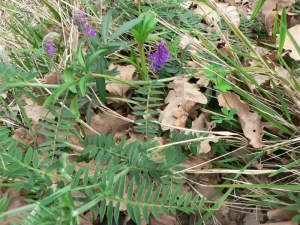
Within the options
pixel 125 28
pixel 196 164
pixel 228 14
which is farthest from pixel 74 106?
pixel 228 14

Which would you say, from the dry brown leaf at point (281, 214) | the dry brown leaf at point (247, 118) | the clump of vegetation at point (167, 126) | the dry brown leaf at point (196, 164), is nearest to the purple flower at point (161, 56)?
the clump of vegetation at point (167, 126)

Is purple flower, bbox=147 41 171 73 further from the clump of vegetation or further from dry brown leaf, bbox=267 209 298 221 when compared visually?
dry brown leaf, bbox=267 209 298 221

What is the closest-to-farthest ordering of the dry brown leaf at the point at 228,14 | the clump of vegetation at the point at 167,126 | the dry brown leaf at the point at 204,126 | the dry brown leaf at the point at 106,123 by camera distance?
1. the clump of vegetation at the point at 167,126
2. the dry brown leaf at the point at 204,126
3. the dry brown leaf at the point at 106,123
4. the dry brown leaf at the point at 228,14

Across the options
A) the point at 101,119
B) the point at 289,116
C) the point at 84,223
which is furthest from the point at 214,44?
the point at 84,223

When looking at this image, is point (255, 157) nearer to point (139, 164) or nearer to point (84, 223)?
point (139, 164)

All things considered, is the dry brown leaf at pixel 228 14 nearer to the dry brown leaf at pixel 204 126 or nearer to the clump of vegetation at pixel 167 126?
the clump of vegetation at pixel 167 126

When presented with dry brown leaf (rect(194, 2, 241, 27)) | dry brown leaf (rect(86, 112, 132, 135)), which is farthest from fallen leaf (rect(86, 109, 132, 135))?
dry brown leaf (rect(194, 2, 241, 27))
